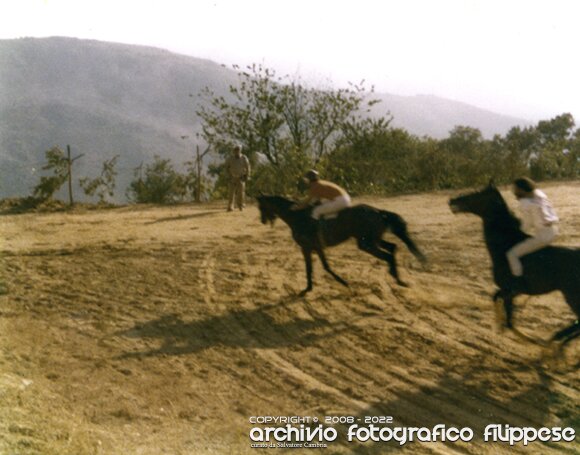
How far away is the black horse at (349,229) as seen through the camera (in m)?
9.34

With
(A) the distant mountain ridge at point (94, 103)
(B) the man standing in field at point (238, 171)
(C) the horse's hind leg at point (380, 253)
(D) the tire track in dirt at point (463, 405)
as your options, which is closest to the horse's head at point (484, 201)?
(D) the tire track in dirt at point (463, 405)

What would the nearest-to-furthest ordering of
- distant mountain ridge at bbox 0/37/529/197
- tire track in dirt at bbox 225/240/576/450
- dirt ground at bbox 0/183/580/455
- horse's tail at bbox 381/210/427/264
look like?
dirt ground at bbox 0/183/580/455 → tire track in dirt at bbox 225/240/576/450 → horse's tail at bbox 381/210/427/264 → distant mountain ridge at bbox 0/37/529/197

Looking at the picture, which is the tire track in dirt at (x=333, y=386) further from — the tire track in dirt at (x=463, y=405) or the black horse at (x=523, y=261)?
the black horse at (x=523, y=261)

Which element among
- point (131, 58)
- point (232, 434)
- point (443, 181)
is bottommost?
point (232, 434)

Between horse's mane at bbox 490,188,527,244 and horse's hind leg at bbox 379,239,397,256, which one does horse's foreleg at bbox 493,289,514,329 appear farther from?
horse's hind leg at bbox 379,239,397,256

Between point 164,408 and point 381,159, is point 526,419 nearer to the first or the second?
point 164,408

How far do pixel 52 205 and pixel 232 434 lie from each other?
51.2 ft

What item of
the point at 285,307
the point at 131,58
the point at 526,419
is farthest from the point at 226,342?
the point at 131,58

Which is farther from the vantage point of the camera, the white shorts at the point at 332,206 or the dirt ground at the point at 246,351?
the white shorts at the point at 332,206

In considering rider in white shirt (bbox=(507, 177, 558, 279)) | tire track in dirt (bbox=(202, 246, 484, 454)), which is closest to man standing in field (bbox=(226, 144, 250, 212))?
tire track in dirt (bbox=(202, 246, 484, 454))

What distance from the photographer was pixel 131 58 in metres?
158

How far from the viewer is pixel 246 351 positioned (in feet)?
24.3

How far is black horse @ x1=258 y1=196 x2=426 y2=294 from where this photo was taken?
934cm

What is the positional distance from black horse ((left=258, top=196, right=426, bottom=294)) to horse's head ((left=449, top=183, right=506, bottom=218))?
178cm
